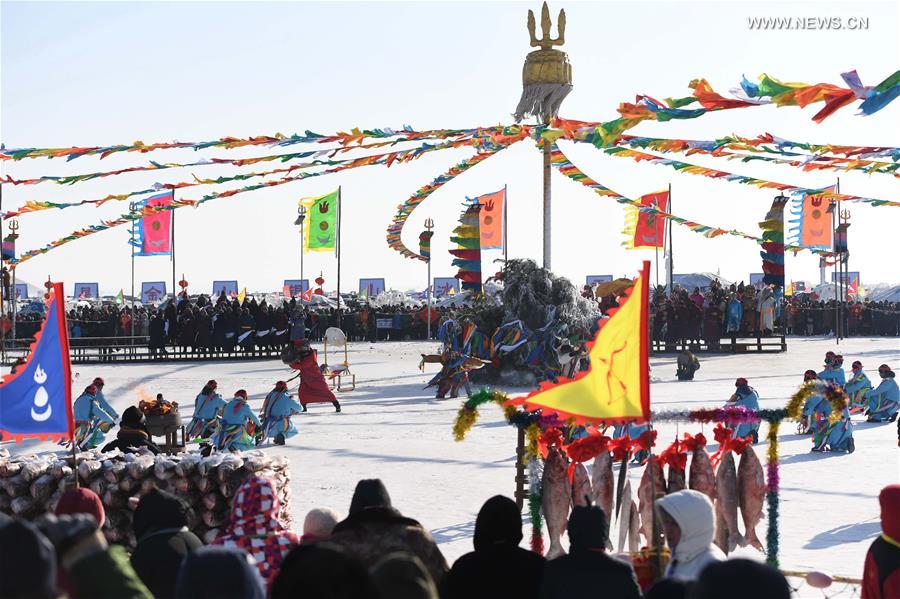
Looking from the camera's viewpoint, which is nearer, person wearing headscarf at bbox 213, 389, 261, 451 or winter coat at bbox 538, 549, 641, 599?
winter coat at bbox 538, 549, 641, 599

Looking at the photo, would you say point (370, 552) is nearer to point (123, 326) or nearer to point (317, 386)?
point (317, 386)

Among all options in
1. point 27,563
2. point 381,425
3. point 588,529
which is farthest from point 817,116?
point 381,425

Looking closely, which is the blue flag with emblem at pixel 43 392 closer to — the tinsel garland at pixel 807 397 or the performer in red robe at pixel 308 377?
the tinsel garland at pixel 807 397

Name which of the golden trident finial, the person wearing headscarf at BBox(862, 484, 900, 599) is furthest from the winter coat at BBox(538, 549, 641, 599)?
the golden trident finial

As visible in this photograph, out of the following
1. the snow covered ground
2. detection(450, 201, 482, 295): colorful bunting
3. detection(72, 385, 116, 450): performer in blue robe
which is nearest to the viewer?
the snow covered ground

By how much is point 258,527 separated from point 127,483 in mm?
3450

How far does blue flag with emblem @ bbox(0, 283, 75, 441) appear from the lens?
7734 mm

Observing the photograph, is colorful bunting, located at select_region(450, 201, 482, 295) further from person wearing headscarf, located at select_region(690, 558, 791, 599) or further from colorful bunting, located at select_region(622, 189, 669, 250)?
person wearing headscarf, located at select_region(690, 558, 791, 599)

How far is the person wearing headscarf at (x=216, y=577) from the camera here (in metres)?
3.81

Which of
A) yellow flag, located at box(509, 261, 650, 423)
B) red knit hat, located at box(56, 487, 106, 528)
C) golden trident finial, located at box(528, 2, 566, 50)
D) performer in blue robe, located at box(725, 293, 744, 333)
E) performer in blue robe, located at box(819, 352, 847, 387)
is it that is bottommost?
red knit hat, located at box(56, 487, 106, 528)

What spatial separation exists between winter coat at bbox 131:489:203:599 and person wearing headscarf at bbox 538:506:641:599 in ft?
5.89

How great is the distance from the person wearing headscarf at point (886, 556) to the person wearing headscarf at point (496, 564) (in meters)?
1.63

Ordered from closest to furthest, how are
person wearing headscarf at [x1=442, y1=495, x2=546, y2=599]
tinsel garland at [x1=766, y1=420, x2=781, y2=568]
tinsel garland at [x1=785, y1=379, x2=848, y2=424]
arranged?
person wearing headscarf at [x1=442, y1=495, x2=546, y2=599], tinsel garland at [x1=766, y1=420, x2=781, y2=568], tinsel garland at [x1=785, y1=379, x2=848, y2=424]

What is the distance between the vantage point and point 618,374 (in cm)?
692
